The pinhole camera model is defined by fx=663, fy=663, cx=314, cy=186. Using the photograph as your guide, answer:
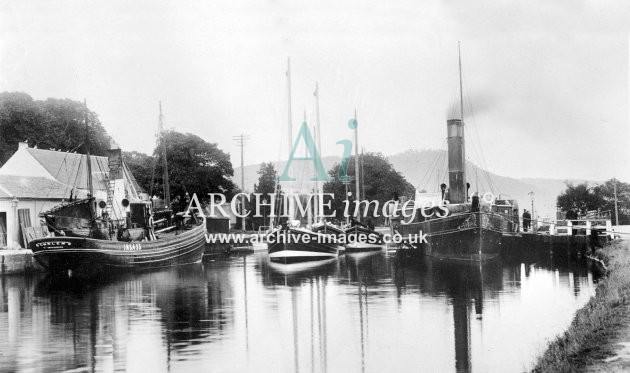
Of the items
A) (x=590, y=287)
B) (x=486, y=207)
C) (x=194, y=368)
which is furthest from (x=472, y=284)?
(x=194, y=368)

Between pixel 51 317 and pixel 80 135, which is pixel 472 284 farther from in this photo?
pixel 80 135

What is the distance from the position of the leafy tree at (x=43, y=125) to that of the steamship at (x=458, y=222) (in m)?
36.6

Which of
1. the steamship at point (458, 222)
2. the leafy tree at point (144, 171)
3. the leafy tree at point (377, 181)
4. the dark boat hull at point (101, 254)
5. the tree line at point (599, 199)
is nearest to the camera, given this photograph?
the dark boat hull at point (101, 254)

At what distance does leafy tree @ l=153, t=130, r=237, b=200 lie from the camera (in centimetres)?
7150

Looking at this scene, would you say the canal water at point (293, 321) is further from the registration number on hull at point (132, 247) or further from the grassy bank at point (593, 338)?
the registration number on hull at point (132, 247)

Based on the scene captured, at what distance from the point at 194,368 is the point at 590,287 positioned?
18.0 meters

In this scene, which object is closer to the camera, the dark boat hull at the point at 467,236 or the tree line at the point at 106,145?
the dark boat hull at the point at 467,236

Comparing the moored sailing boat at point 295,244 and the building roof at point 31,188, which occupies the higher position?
the building roof at point 31,188

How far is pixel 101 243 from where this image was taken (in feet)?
117

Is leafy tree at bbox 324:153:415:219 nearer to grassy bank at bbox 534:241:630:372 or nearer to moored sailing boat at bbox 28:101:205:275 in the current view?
moored sailing boat at bbox 28:101:205:275

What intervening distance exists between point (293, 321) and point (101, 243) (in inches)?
784

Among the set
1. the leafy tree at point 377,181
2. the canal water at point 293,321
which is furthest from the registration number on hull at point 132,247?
the leafy tree at point 377,181

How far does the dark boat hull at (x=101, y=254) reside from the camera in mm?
34281

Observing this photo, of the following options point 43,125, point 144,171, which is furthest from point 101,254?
point 144,171
